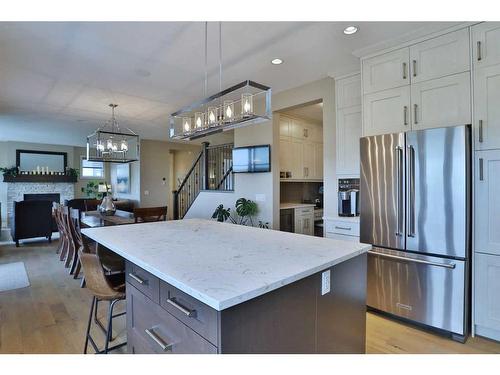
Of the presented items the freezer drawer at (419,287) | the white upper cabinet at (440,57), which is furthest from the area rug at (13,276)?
the white upper cabinet at (440,57)

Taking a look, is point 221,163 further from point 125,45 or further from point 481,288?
point 481,288

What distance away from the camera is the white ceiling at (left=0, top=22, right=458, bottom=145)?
265 centimetres

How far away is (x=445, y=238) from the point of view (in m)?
2.41

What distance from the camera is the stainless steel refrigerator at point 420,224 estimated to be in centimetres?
235

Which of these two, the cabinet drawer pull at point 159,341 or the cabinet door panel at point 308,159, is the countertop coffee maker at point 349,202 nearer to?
the cabinet door panel at point 308,159

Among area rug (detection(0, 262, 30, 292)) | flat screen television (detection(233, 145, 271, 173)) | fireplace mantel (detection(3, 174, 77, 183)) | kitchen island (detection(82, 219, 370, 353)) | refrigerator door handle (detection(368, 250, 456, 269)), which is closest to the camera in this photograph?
kitchen island (detection(82, 219, 370, 353))

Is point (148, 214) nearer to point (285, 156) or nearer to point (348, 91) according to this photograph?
point (285, 156)

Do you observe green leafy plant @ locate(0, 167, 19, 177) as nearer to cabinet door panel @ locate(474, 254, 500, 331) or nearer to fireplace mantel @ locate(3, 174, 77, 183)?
fireplace mantel @ locate(3, 174, 77, 183)

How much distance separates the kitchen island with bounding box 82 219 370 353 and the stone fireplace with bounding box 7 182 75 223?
9.54m

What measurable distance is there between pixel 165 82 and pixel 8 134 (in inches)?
273

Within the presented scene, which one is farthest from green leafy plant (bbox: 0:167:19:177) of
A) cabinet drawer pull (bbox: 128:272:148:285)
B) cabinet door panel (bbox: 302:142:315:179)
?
cabinet drawer pull (bbox: 128:272:148:285)

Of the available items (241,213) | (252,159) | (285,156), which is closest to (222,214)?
(241,213)

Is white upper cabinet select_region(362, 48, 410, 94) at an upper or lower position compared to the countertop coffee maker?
upper

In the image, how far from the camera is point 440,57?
256 centimetres
